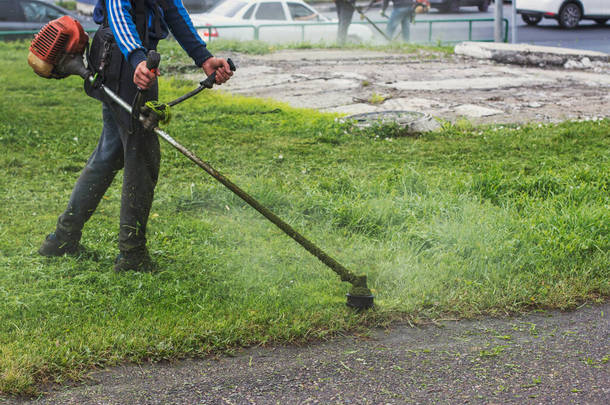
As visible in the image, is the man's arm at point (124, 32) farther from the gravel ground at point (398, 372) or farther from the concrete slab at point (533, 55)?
the concrete slab at point (533, 55)

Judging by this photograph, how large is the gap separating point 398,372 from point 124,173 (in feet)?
5.42

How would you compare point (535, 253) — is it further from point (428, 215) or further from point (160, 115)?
point (160, 115)

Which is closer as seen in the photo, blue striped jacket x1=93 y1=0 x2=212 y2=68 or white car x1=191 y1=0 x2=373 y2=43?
blue striped jacket x1=93 y1=0 x2=212 y2=68

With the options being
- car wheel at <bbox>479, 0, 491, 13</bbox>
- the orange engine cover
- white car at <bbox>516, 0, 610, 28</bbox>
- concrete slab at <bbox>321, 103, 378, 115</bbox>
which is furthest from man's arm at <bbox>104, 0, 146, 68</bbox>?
car wheel at <bbox>479, 0, 491, 13</bbox>

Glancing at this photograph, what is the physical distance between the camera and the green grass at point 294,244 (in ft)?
10.1

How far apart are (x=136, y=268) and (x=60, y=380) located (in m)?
0.98

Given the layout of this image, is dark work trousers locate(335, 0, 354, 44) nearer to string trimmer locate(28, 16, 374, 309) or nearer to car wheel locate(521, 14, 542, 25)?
car wheel locate(521, 14, 542, 25)

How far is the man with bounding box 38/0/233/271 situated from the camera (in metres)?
3.18

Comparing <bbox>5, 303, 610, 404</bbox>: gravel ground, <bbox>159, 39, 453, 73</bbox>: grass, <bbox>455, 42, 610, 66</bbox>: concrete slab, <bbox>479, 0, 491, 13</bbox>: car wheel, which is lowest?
<bbox>5, 303, 610, 404</bbox>: gravel ground

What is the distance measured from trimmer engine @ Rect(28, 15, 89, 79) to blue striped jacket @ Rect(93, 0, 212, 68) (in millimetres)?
128

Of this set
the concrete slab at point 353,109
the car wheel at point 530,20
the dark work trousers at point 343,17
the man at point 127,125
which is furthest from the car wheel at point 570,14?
the man at point 127,125

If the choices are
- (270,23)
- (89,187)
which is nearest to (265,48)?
(270,23)

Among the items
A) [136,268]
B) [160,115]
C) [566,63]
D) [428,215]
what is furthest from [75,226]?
[566,63]

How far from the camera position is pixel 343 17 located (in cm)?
1430
